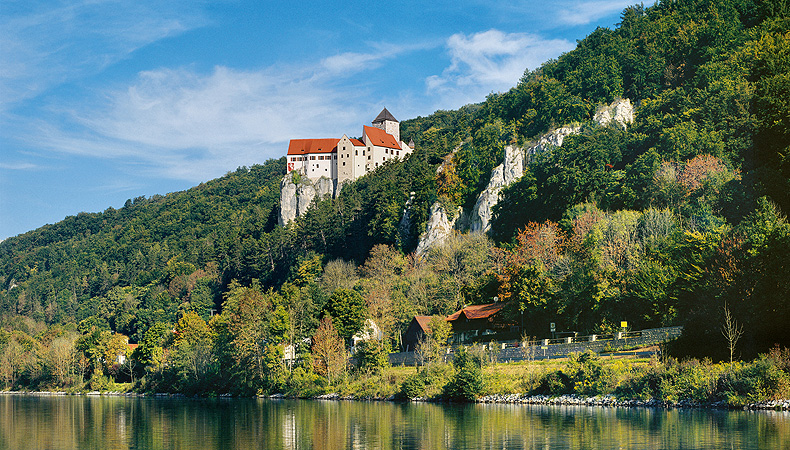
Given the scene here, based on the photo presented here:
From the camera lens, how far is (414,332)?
7662 cm

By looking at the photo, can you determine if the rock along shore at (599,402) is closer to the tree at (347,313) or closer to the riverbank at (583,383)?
the riverbank at (583,383)

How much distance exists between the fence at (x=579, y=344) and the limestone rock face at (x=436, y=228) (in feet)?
151

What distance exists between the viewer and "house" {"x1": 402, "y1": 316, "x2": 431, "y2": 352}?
7506cm

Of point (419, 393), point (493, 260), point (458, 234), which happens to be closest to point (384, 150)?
point (458, 234)

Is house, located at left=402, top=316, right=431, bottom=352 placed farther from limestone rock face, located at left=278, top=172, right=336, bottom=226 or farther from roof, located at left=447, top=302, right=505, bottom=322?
limestone rock face, located at left=278, top=172, right=336, bottom=226

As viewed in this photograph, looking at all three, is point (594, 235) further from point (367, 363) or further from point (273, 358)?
point (273, 358)

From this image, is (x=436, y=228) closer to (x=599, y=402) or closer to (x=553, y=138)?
(x=553, y=138)

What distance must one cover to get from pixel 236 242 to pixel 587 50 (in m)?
79.4

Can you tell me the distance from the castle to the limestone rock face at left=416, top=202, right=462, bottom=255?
48.9m

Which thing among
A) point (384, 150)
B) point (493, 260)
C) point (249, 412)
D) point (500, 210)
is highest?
point (384, 150)

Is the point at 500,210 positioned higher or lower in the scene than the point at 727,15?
lower

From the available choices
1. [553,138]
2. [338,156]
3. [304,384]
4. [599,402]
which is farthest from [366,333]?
[338,156]

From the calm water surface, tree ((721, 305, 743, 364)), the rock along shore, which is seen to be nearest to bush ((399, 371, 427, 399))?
the rock along shore

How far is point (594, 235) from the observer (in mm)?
66812
